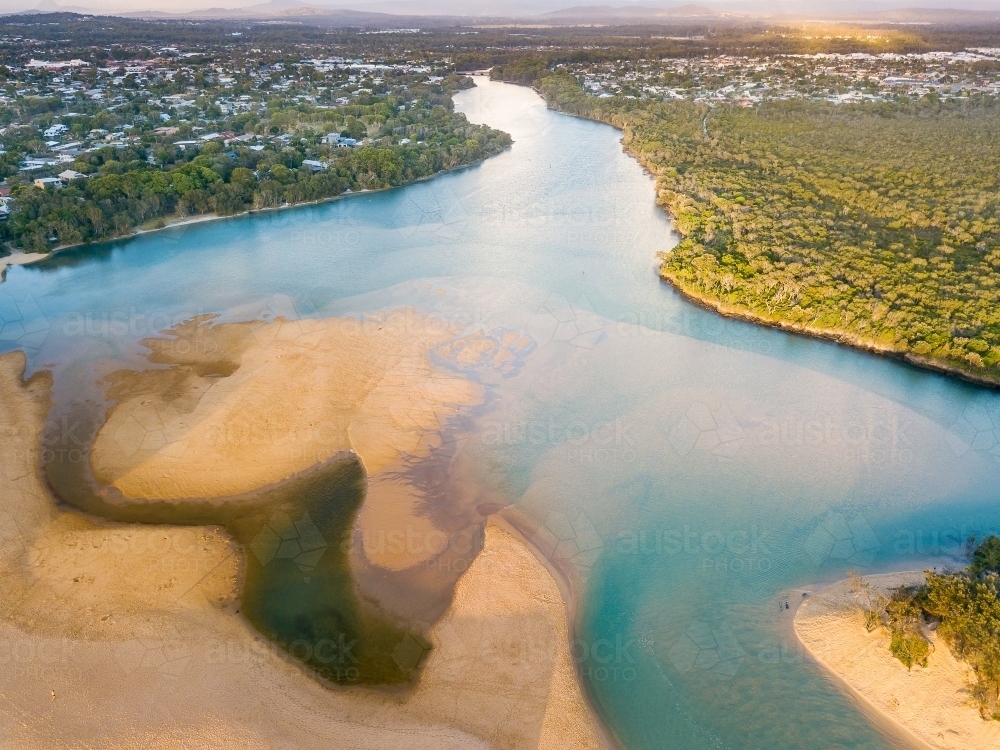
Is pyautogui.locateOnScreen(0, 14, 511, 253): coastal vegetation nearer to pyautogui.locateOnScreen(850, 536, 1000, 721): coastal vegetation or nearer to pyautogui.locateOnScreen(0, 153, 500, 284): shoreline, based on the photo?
pyautogui.locateOnScreen(0, 153, 500, 284): shoreline

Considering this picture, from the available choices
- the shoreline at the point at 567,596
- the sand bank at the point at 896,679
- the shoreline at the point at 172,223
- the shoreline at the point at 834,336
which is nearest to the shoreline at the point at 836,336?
the shoreline at the point at 834,336

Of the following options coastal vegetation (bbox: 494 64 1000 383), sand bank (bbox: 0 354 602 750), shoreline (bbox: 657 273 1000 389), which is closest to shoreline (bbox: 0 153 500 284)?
coastal vegetation (bbox: 494 64 1000 383)

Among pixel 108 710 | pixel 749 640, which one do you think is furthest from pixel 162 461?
pixel 749 640

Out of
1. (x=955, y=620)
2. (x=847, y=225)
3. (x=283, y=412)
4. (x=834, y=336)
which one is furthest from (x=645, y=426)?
(x=847, y=225)

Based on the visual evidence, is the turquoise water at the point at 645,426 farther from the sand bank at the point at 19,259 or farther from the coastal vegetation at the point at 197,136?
the coastal vegetation at the point at 197,136

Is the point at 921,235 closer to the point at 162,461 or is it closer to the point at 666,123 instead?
the point at 666,123

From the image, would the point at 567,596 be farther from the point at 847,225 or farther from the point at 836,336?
the point at 847,225
